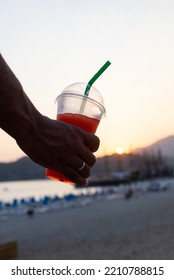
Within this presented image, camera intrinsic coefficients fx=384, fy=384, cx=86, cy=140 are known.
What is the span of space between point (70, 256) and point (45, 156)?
864cm

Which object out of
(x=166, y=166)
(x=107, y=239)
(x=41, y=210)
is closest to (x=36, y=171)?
(x=166, y=166)

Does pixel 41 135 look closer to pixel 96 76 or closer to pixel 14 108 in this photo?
pixel 14 108

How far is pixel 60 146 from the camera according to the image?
149 cm

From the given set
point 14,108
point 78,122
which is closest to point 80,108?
point 78,122

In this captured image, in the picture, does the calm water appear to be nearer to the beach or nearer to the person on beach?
the beach

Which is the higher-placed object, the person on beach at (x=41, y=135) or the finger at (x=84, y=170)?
the person on beach at (x=41, y=135)

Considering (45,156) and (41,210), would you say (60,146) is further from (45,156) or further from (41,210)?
(41,210)

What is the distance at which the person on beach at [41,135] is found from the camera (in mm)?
1413

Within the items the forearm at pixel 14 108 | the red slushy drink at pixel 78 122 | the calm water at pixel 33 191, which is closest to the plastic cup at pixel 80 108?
the red slushy drink at pixel 78 122

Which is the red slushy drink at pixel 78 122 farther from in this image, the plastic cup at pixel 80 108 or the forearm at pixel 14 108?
the forearm at pixel 14 108

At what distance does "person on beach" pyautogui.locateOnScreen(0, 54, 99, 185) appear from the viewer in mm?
1413

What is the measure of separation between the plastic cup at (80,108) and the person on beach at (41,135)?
0.21m

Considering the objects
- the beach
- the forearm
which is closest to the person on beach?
the forearm

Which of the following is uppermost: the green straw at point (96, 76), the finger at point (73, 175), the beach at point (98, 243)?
the green straw at point (96, 76)
